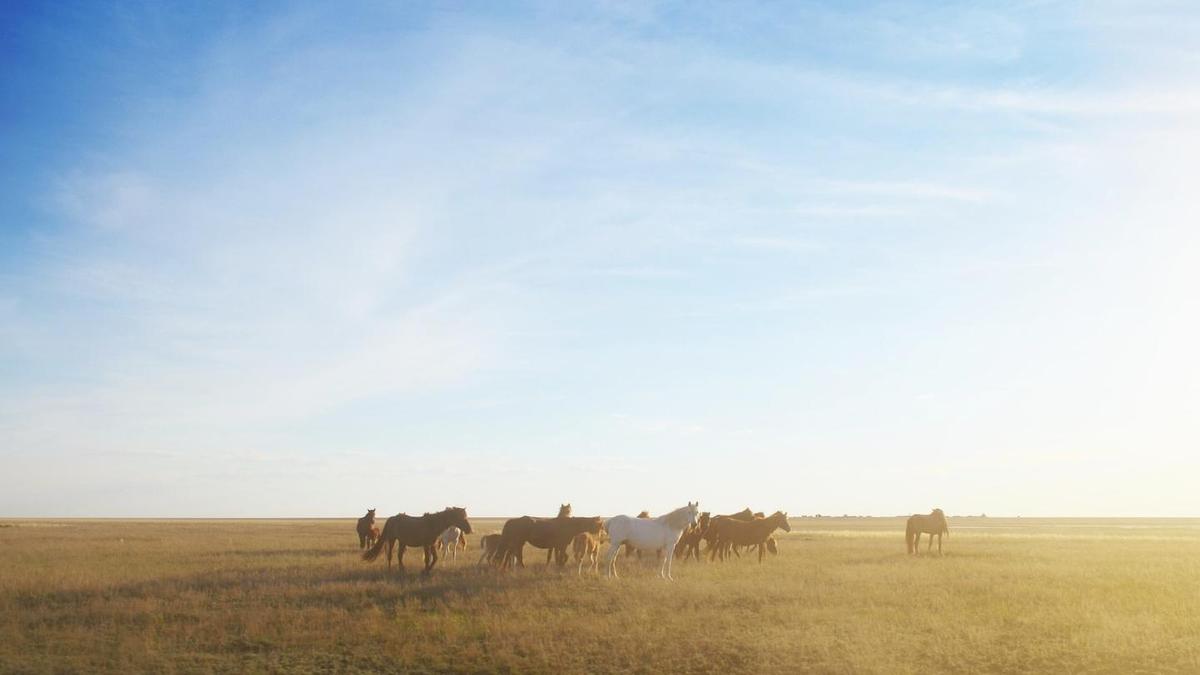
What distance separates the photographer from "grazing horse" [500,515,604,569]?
2586cm

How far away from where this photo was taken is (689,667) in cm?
1335

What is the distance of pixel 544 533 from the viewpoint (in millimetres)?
26266

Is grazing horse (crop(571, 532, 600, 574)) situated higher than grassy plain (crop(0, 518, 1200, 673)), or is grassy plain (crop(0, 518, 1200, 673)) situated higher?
grazing horse (crop(571, 532, 600, 574))

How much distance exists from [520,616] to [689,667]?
454 centimetres

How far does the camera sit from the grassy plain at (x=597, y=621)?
45.0 feet

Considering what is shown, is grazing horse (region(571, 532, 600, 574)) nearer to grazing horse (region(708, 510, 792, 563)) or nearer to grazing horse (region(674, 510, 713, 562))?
grazing horse (region(674, 510, 713, 562))

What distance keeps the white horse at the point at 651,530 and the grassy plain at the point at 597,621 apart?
2.99 feet

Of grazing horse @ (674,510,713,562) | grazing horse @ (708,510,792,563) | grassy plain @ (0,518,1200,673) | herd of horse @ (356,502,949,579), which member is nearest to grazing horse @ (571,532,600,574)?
herd of horse @ (356,502,949,579)

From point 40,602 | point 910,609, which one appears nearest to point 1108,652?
point 910,609

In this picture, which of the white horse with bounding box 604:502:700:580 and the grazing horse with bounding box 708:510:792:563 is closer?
the white horse with bounding box 604:502:700:580

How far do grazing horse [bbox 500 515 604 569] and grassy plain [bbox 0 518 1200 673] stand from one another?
1.47m

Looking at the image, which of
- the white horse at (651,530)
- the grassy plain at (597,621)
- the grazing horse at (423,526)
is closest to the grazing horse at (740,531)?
the grassy plain at (597,621)

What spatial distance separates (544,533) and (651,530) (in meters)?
3.71

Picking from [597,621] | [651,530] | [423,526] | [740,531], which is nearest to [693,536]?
[740,531]
